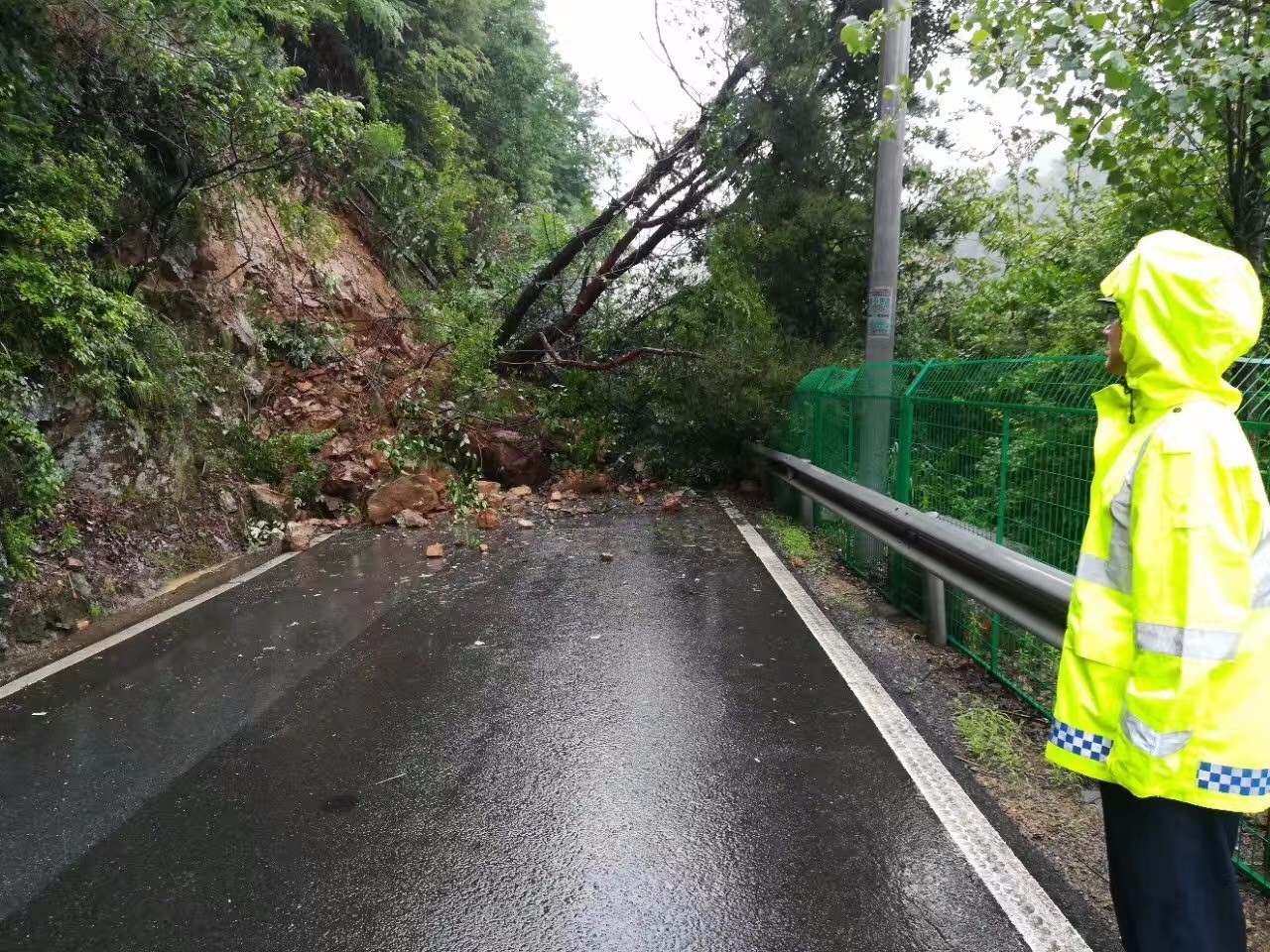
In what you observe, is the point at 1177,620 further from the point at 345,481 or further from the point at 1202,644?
the point at 345,481

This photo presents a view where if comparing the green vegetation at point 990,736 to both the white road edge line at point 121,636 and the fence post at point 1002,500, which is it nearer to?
the fence post at point 1002,500

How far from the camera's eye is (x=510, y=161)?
20.5 metres

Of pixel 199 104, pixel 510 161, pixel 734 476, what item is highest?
pixel 510 161

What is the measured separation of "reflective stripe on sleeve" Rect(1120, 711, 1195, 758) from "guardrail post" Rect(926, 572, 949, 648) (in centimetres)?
327

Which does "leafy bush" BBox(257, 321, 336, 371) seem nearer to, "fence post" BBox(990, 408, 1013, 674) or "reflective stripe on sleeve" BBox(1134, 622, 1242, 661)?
"fence post" BBox(990, 408, 1013, 674)

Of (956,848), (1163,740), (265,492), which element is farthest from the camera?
(265,492)

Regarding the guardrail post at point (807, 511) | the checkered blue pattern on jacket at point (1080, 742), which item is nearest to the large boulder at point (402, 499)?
the guardrail post at point (807, 511)

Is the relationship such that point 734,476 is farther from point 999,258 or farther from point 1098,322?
point 999,258

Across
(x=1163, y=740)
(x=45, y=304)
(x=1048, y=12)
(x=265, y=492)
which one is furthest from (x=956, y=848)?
(x=265, y=492)


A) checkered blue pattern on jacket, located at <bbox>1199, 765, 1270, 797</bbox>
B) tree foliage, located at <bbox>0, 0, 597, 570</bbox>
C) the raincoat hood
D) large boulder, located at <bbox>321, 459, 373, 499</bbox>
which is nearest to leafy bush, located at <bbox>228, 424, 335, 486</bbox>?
large boulder, located at <bbox>321, 459, 373, 499</bbox>

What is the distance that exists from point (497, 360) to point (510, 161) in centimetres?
923

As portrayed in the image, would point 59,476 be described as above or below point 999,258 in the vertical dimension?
below

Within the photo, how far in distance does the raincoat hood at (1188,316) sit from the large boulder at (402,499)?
8429 millimetres

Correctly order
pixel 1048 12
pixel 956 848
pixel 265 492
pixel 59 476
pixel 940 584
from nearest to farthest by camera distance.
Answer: pixel 956 848, pixel 1048 12, pixel 940 584, pixel 59 476, pixel 265 492
